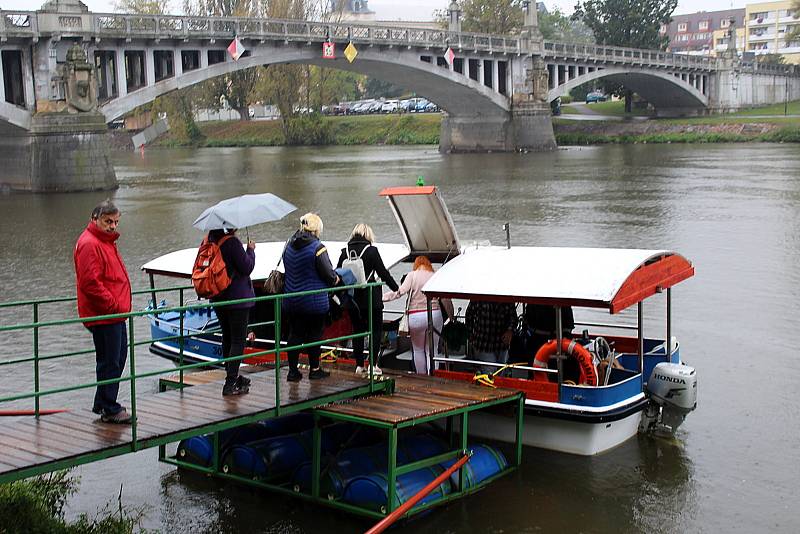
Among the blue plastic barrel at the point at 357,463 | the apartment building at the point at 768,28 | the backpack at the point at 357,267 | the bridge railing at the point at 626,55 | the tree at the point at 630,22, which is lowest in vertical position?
the blue plastic barrel at the point at 357,463

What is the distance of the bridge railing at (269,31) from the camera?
45.3 metres

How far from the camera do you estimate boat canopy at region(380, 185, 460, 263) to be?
12.5 m

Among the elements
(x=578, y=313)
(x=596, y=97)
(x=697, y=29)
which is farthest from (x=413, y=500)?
(x=697, y=29)

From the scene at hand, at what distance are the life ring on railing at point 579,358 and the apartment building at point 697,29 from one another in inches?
7169

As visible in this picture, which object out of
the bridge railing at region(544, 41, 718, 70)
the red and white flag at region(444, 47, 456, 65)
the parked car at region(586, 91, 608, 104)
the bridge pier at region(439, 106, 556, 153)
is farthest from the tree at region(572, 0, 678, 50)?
the red and white flag at region(444, 47, 456, 65)

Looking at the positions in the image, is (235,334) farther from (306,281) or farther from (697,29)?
(697,29)

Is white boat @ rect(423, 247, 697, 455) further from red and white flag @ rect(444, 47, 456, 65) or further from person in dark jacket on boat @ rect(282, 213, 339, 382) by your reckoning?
red and white flag @ rect(444, 47, 456, 65)

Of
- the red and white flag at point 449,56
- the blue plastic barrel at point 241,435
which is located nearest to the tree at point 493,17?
the red and white flag at point 449,56

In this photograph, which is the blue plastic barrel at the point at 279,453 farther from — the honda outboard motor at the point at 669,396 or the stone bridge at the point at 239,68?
the stone bridge at the point at 239,68

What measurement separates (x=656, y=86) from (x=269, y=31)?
142 feet

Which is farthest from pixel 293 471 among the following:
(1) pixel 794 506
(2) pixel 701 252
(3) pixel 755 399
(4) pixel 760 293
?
(2) pixel 701 252

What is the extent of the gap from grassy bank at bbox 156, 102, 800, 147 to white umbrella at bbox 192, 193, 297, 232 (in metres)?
62.7

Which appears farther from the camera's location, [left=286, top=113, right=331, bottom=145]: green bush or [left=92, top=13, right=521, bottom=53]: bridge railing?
[left=286, top=113, right=331, bottom=145]: green bush

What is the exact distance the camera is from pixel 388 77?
66.1m
